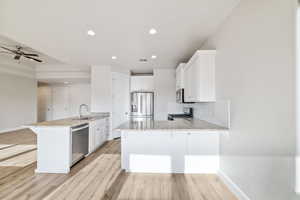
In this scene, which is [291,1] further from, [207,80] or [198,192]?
[198,192]

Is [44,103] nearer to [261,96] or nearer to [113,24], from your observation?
[113,24]

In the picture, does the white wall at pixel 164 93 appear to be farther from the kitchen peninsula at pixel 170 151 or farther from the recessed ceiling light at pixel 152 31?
the kitchen peninsula at pixel 170 151

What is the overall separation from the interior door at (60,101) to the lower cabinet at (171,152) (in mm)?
7273

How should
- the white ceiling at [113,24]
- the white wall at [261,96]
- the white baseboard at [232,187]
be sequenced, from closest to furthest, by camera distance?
the white wall at [261,96], the white baseboard at [232,187], the white ceiling at [113,24]

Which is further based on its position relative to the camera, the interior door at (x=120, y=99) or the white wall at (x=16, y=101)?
the white wall at (x=16, y=101)

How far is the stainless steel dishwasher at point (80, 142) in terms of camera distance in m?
3.28

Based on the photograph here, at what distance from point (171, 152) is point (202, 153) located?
55 cm

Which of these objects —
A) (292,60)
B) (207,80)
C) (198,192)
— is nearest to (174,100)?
(207,80)

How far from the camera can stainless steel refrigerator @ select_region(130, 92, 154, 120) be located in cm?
614

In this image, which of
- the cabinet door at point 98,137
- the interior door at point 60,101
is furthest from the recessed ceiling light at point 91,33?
the interior door at point 60,101

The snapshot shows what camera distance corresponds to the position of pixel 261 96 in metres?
1.73

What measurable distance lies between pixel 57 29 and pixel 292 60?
3.41 metres

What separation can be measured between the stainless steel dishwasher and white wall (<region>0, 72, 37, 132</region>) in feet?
16.3

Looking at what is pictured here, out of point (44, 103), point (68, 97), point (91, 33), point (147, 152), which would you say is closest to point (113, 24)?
point (91, 33)
